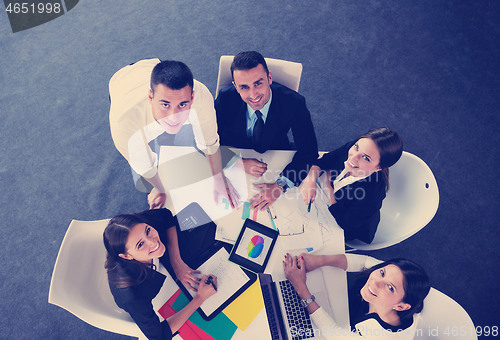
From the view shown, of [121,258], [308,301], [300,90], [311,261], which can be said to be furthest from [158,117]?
[300,90]

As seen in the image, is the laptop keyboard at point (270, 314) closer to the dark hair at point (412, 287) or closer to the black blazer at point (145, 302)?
the black blazer at point (145, 302)

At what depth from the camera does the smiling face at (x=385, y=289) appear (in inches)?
59.9

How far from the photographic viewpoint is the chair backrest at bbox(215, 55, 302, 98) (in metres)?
1.99

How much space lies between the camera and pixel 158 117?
1.64 metres

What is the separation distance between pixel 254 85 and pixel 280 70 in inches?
14.4

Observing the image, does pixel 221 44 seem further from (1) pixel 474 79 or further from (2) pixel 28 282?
(2) pixel 28 282

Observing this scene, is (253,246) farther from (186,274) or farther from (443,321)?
(443,321)

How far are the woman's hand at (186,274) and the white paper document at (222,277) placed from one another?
0.03 m

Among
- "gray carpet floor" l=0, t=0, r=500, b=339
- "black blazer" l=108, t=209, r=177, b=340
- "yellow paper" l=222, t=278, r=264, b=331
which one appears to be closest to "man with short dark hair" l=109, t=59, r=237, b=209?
"black blazer" l=108, t=209, r=177, b=340

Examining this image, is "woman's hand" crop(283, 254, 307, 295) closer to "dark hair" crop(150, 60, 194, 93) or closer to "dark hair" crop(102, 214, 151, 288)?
"dark hair" crop(102, 214, 151, 288)

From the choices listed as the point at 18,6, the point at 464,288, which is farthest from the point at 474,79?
the point at 18,6

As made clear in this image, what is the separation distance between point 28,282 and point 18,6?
293 cm

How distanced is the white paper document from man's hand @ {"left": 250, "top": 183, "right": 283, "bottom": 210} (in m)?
0.30

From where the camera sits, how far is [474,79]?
120 inches
